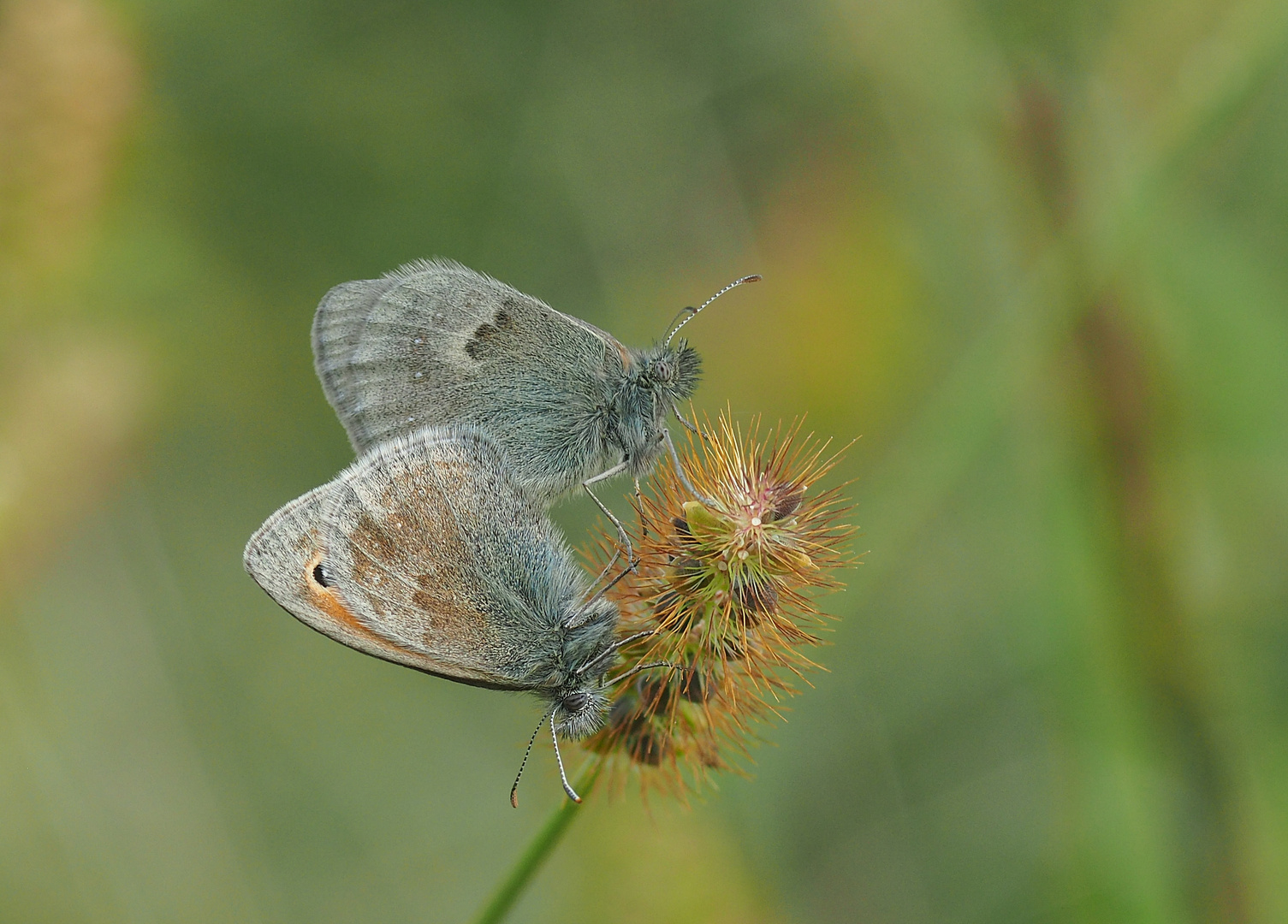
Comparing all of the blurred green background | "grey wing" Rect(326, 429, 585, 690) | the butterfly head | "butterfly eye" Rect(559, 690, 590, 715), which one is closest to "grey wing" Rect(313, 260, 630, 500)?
the butterfly head

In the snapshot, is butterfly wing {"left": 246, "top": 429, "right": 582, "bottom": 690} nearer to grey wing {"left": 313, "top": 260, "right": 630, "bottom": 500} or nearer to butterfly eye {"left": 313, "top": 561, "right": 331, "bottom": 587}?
butterfly eye {"left": 313, "top": 561, "right": 331, "bottom": 587}

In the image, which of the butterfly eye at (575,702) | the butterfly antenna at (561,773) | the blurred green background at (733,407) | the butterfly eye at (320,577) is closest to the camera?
the butterfly antenna at (561,773)

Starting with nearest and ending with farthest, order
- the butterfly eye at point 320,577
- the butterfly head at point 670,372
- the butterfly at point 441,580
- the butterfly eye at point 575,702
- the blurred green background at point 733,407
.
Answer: the butterfly eye at point 575,702 → the butterfly at point 441,580 → the butterfly eye at point 320,577 → the butterfly head at point 670,372 → the blurred green background at point 733,407

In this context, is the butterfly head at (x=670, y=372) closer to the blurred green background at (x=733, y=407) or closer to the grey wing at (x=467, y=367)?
the grey wing at (x=467, y=367)

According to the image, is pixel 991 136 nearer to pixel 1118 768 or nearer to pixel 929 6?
pixel 929 6

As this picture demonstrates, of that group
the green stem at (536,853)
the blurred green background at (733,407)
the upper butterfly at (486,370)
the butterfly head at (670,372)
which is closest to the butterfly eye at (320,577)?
the upper butterfly at (486,370)

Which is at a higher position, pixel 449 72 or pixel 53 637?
pixel 449 72

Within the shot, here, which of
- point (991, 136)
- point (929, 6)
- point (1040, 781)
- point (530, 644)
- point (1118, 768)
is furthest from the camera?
point (929, 6)

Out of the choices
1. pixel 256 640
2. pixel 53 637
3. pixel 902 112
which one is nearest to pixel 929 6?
pixel 902 112
